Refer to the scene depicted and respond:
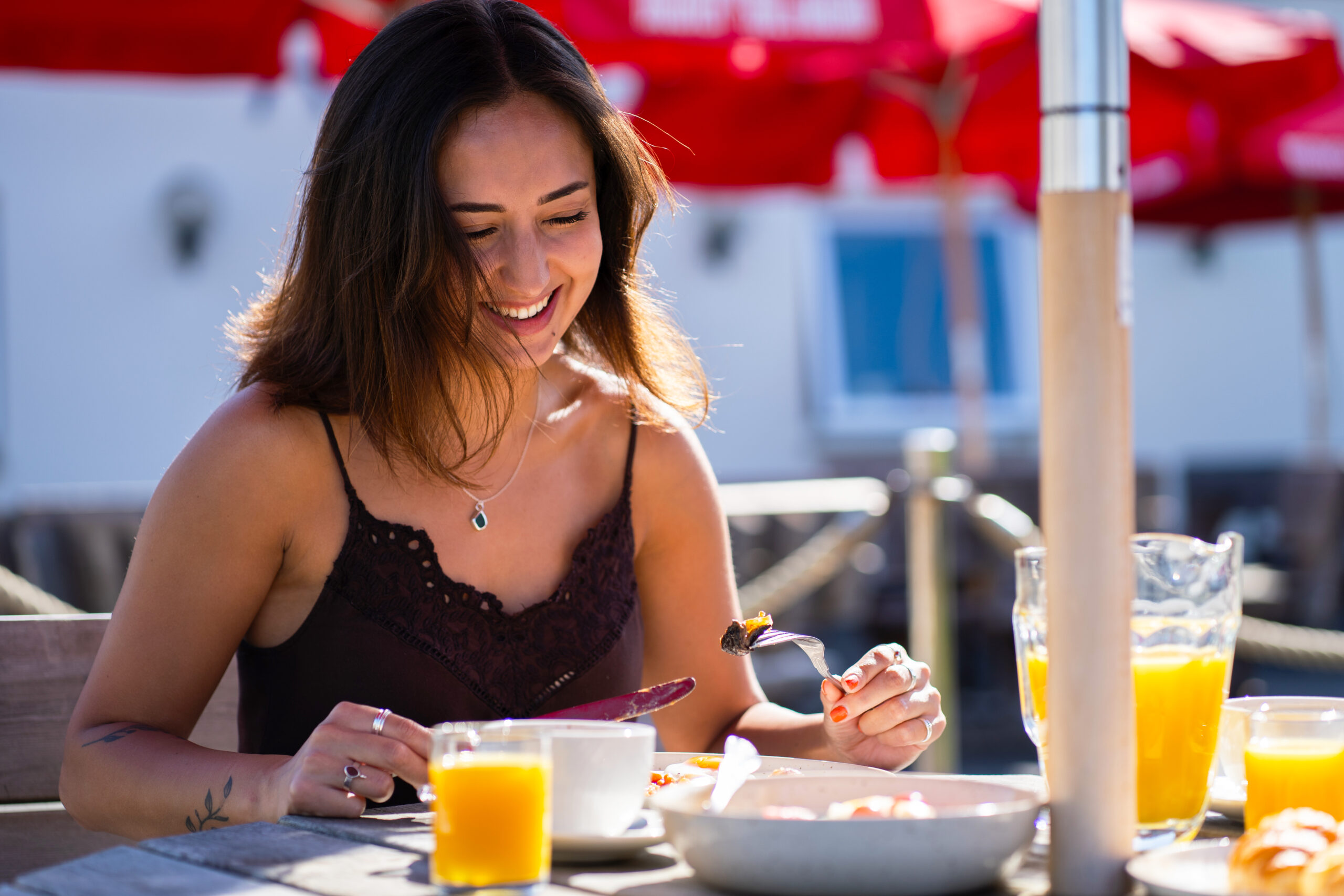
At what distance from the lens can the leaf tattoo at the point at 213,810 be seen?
1.28 meters

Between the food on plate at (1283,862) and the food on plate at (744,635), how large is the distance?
66 centimetres

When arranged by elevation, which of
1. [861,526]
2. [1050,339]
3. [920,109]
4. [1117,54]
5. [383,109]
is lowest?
[861,526]

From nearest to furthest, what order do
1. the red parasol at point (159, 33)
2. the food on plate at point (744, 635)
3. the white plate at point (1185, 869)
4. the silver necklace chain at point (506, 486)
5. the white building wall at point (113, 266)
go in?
1. the white plate at point (1185, 869)
2. the food on plate at point (744, 635)
3. the silver necklace chain at point (506, 486)
4. the red parasol at point (159, 33)
5. the white building wall at point (113, 266)

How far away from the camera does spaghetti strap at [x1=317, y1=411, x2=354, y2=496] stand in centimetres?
167

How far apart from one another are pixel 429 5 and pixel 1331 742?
1.27 metres

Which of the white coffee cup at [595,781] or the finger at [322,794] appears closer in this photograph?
the white coffee cup at [595,781]

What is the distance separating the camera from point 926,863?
0.85 m

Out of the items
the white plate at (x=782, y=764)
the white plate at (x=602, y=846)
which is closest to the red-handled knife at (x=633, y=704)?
the white plate at (x=782, y=764)

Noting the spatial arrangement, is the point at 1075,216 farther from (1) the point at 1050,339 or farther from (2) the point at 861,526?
(2) the point at 861,526

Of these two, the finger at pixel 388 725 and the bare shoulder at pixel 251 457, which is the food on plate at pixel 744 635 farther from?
the bare shoulder at pixel 251 457

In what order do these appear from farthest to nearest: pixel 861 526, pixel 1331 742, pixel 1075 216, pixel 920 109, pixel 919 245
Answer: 1. pixel 919 245
2. pixel 920 109
3. pixel 861 526
4. pixel 1331 742
5. pixel 1075 216

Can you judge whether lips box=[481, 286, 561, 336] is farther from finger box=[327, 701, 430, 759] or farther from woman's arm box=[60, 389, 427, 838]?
finger box=[327, 701, 430, 759]

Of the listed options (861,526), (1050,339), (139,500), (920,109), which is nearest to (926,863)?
(1050,339)

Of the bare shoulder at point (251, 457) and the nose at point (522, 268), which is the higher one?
the nose at point (522, 268)
